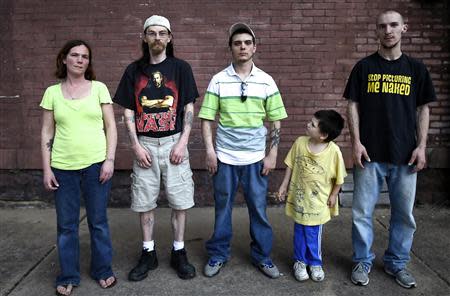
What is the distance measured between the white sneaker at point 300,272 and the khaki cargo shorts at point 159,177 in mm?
992

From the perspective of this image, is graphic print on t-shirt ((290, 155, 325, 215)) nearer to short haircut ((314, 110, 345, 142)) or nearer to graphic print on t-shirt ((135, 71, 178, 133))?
short haircut ((314, 110, 345, 142))

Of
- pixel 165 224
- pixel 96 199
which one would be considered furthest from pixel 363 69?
pixel 165 224

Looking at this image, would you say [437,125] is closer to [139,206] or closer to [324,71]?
[324,71]

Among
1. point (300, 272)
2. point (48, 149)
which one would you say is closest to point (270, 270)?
point (300, 272)

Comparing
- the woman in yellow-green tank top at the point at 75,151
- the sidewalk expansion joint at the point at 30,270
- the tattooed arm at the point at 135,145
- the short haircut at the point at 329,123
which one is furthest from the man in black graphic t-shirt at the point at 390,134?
the sidewalk expansion joint at the point at 30,270

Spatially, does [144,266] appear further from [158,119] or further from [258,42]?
[258,42]

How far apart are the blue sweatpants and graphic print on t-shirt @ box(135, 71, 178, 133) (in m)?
1.30

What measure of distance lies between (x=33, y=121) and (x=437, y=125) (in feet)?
15.6

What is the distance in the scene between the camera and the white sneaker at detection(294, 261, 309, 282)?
3.29 m

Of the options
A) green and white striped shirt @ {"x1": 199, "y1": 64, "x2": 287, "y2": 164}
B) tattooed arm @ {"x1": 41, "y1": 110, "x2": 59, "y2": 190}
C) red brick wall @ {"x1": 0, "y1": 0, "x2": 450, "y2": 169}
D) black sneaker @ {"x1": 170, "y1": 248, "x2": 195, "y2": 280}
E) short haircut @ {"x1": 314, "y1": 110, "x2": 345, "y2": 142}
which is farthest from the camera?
red brick wall @ {"x1": 0, "y1": 0, "x2": 450, "y2": 169}

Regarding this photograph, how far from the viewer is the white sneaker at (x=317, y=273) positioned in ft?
10.8

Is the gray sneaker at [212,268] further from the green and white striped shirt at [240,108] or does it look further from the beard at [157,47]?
the beard at [157,47]

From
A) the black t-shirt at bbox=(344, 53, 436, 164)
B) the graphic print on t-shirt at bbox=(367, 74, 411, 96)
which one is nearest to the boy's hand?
the black t-shirt at bbox=(344, 53, 436, 164)

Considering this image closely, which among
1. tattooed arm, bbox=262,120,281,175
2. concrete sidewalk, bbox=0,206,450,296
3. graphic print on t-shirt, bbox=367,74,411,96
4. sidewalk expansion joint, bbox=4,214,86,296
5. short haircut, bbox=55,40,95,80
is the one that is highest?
short haircut, bbox=55,40,95,80
